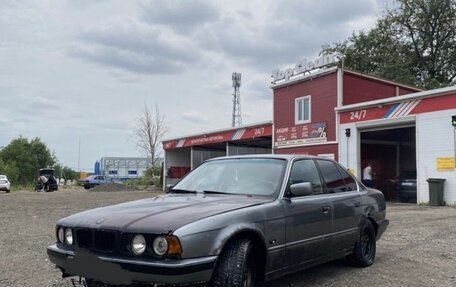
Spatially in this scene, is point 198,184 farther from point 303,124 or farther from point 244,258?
point 303,124

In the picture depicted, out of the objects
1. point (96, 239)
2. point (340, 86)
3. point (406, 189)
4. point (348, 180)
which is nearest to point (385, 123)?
point (406, 189)

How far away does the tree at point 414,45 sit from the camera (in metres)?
39.0

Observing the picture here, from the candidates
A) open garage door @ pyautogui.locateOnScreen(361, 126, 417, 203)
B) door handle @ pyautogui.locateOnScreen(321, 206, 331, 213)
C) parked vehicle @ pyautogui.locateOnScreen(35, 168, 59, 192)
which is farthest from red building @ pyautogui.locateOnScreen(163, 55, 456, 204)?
parked vehicle @ pyautogui.locateOnScreen(35, 168, 59, 192)

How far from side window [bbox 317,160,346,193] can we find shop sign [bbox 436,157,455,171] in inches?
513

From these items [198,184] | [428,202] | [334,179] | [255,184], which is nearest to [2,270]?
[198,184]

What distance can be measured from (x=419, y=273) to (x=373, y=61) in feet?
118

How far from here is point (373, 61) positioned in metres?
40.3

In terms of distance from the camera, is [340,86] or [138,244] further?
[340,86]

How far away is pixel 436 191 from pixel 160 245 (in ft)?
53.4

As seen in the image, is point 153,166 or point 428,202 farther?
point 153,166

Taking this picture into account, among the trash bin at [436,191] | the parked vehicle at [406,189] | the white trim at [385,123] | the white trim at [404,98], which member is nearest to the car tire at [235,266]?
the trash bin at [436,191]

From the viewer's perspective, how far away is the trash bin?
18062 mm

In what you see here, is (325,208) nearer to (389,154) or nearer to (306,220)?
(306,220)

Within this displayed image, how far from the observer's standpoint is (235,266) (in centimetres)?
426
